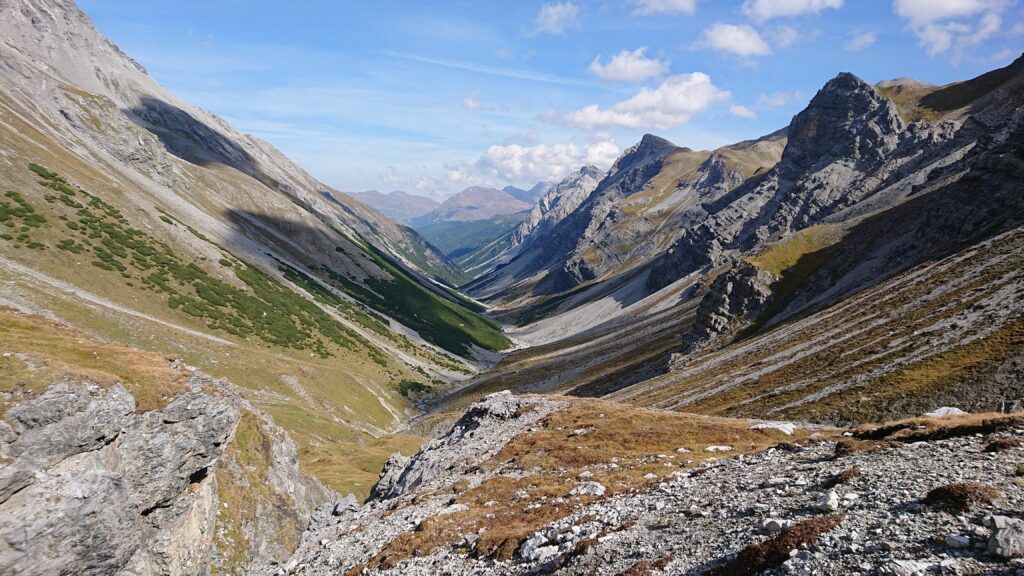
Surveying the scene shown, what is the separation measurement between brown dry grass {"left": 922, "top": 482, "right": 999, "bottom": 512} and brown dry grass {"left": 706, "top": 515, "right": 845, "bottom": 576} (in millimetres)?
2487

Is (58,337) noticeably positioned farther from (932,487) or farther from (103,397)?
(932,487)

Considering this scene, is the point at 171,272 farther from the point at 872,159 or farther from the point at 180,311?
the point at 872,159

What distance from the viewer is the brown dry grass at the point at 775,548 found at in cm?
1321

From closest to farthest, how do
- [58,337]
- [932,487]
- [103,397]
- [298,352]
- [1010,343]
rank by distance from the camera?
[932,487], [103,397], [58,337], [1010,343], [298,352]

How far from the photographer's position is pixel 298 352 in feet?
286

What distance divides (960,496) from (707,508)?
7.93m

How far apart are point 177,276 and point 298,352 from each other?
22.1 meters

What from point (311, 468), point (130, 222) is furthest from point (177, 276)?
point (311, 468)

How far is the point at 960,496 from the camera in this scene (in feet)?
44.5

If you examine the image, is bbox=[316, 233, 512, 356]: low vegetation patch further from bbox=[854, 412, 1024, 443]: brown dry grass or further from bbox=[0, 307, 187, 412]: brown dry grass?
bbox=[854, 412, 1024, 443]: brown dry grass

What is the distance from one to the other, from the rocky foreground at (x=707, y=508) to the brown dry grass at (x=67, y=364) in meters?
12.9

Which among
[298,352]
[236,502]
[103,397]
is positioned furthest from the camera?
[298,352]

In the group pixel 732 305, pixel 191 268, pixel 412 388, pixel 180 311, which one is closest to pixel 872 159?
pixel 732 305

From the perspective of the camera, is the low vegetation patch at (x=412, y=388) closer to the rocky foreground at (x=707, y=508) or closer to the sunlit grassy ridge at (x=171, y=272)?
the sunlit grassy ridge at (x=171, y=272)
